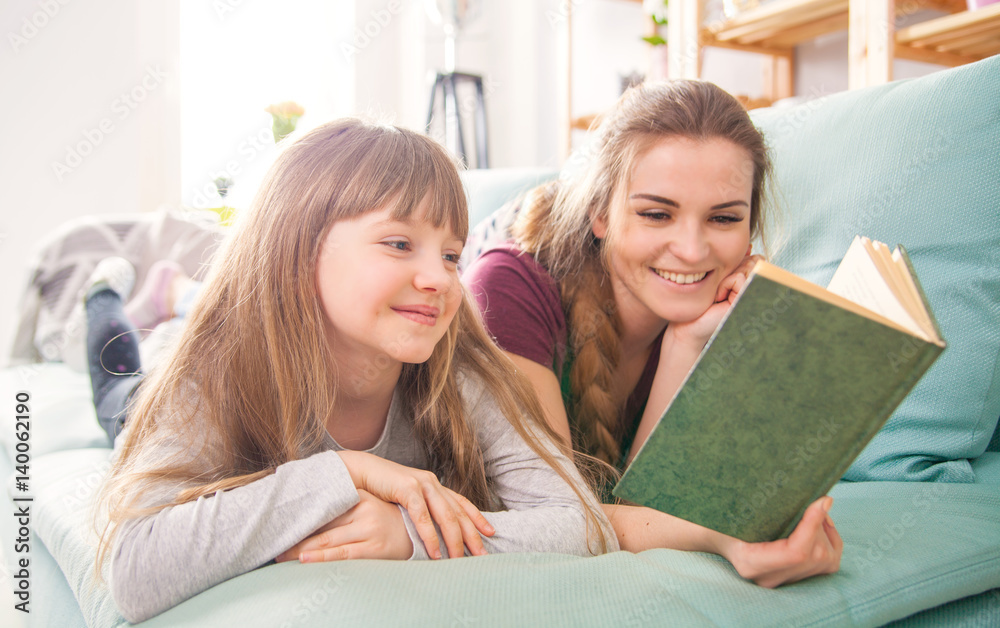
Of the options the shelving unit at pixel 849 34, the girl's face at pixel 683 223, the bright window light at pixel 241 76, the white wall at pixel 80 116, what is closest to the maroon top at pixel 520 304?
the girl's face at pixel 683 223

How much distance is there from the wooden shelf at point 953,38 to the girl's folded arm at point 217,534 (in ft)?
5.02

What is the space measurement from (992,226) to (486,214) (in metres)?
0.97

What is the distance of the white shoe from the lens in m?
1.45

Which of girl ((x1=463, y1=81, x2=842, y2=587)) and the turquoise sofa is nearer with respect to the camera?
the turquoise sofa

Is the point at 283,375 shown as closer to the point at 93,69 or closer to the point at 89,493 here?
the point at 89,493

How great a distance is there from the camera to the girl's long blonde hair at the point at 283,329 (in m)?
0.71

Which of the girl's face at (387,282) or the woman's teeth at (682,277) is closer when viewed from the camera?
the girl's face at (387,282)

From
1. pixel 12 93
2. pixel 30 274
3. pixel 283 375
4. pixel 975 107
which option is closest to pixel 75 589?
pixel 283 375
